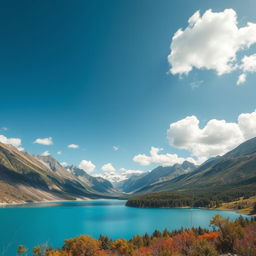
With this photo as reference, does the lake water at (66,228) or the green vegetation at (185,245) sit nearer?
the green vegetation at (185,245)

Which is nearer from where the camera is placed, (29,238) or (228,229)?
(228,229)

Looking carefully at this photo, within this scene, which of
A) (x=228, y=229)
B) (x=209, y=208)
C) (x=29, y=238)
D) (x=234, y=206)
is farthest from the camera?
(x=209, y=208)

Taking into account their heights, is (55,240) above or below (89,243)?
below

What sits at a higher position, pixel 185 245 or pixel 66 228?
pixel 185 245

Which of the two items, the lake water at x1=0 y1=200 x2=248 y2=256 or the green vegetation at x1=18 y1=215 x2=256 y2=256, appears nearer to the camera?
the green vegetation at x1=18 y1=215 x2=256 y2=256

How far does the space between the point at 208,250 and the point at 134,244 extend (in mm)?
44739

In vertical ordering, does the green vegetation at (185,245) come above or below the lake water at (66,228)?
above

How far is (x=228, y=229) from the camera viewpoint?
3136 centimetres

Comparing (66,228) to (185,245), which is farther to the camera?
(66,228)

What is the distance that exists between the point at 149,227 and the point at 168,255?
96.2m

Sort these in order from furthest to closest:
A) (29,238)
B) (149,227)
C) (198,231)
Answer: (149,227) < (29,238) < (198,231)

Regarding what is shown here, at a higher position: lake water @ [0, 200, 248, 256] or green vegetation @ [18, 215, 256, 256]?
green vegetation @ [18, 215, 256, 256]

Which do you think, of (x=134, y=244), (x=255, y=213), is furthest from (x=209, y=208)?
(x=134, y=244)

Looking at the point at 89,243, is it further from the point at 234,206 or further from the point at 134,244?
the point at 234,206
